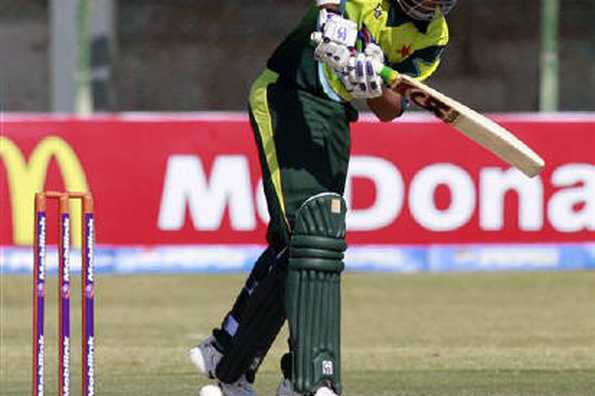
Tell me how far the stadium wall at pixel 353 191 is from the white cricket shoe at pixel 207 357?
6.51 meters

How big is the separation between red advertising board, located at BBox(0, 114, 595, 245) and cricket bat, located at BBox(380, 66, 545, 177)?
6.98 m

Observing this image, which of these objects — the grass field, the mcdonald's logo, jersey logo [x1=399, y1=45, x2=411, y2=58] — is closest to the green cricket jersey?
jersey logo [x1=399, y1=45, x2=411, y2=58]

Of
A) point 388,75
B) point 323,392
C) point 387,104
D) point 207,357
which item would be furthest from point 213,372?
point 388,75

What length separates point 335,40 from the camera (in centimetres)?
595

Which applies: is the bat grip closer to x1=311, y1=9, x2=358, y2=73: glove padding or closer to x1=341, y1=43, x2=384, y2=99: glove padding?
x1=341, y1=43, x2=384, y2=99: glove padding

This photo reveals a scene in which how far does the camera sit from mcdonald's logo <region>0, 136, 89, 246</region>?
1289 centimetres

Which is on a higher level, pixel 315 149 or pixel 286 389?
pixel 315 149

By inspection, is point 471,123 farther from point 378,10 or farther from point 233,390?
point 233,390

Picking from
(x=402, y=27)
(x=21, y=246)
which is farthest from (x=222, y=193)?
(x=402, y=27)

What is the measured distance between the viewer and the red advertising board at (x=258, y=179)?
13172mm

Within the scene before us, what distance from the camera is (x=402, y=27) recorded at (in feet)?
20.2

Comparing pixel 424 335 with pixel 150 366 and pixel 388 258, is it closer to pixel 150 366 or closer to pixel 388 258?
pixel 150 366

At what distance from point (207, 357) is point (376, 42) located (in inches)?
50.1

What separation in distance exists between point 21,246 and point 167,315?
201cm
